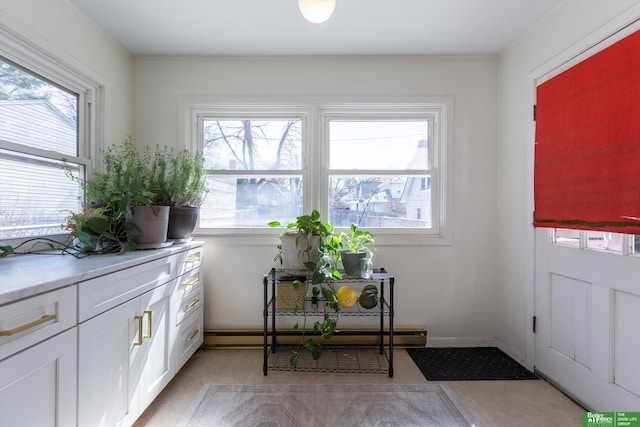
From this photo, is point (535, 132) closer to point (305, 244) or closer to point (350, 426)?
point (305, 244)

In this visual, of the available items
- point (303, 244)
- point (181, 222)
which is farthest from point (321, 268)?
point (181, 222)

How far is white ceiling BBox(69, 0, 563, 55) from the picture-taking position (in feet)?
5.86

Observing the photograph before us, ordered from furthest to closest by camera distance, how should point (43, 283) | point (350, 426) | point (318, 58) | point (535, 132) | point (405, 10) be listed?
point (318, 58), point (535, 132), point (405, 10), point (350, 426), point (43, 283)

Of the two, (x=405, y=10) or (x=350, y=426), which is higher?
(x=405, y=10)

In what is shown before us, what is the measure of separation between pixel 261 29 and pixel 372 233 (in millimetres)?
1631

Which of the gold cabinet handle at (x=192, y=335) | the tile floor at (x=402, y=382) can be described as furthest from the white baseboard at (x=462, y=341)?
the gold cabinet handle at (x=192, y=335)

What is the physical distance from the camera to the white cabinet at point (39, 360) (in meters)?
0.83

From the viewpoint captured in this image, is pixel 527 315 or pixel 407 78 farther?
Answer: pixel 407 78

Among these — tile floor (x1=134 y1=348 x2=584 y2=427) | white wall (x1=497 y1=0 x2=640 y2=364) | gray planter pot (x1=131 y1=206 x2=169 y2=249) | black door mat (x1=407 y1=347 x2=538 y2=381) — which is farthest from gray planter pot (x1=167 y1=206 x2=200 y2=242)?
white wall (x1=497 y1=0 x2=640 y2=364)

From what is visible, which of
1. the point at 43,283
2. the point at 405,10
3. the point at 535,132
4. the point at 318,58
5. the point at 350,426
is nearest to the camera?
the point at 43,283

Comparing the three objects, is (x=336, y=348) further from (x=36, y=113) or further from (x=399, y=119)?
(x=36, y=113)

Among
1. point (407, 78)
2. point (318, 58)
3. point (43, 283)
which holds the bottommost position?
point (43, 283)

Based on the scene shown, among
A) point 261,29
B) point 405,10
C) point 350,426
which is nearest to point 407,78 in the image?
point 405,10

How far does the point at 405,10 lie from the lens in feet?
5.96
